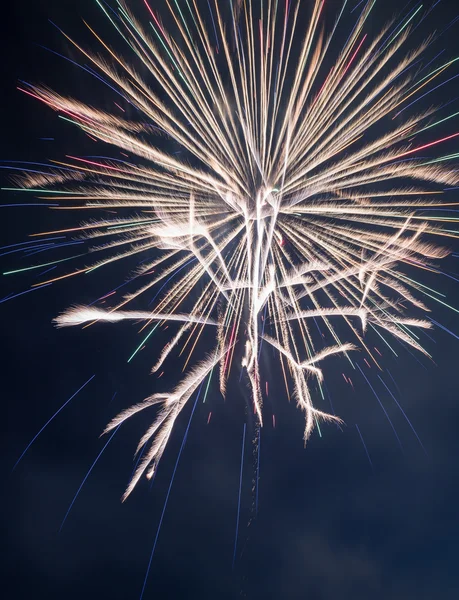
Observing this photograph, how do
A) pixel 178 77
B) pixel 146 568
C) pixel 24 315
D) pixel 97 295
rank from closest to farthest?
1. pixel 178 77
2. pixel 97 295
3. pixel 24 315
4. pixel 146 568

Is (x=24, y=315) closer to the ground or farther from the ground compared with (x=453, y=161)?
closer to the ground

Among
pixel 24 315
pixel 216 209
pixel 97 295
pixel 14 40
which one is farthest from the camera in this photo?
pixel 24 315

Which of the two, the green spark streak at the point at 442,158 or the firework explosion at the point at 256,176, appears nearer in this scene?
the firework explosion at the point at 256,176

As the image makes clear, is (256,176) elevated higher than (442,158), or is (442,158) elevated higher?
(442,158)

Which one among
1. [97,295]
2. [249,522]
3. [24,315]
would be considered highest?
[97,295]

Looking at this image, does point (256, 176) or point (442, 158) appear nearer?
point (256, 176)

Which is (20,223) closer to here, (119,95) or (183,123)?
(119,95)

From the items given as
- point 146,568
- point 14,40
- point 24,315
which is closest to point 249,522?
point 146,568

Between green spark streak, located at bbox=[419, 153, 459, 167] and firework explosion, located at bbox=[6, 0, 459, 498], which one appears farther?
green spark streak, located at bbox=[419, 153, 459, 167]
